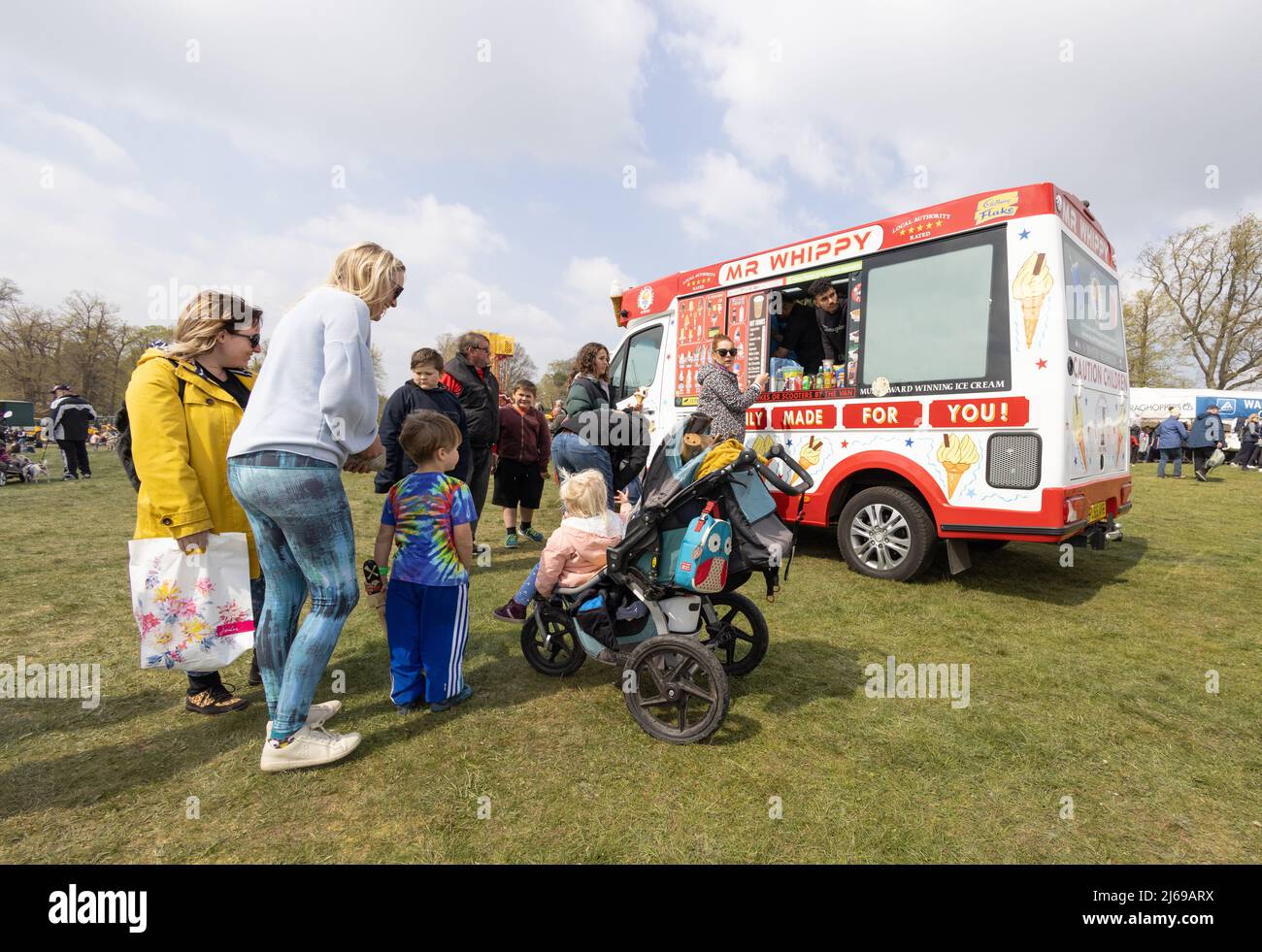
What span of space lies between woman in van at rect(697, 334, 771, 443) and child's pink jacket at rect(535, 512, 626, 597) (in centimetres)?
261

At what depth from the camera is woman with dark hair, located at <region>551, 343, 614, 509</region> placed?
5.43 meters

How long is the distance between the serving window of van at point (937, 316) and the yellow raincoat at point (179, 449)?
15.7 ft

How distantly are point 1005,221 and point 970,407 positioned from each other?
141 cm

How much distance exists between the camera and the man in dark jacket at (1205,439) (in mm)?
15219

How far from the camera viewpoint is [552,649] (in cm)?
334

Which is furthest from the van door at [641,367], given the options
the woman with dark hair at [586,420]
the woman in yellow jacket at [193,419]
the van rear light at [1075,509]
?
the woman in yellow jacket at [193,419]

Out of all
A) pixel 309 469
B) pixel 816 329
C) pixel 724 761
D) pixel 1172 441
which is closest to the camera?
pixel 309 469

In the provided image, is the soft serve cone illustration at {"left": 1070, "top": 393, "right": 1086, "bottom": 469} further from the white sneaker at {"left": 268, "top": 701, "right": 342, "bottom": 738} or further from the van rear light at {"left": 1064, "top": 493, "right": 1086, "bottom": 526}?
the white sneaker at {"left": 268, "top": 701, "right": 342, "bottom": 738}

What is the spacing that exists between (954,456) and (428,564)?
160 inches

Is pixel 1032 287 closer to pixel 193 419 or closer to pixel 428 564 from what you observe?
pixel 428 564


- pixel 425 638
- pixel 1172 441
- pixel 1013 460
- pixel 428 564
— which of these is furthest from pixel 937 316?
pixel 1172 441

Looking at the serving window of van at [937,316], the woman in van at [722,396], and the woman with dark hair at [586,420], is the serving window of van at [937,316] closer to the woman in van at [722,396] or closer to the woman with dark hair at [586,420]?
the woman in van at [722,396]

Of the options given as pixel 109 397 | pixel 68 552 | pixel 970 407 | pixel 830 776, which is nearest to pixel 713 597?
pixel 830 776
